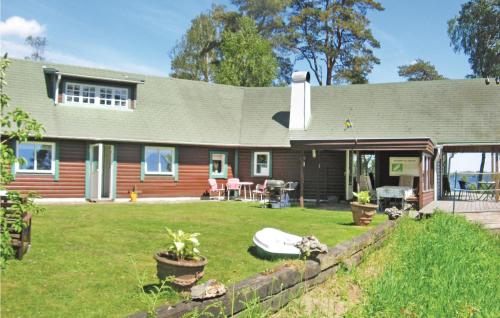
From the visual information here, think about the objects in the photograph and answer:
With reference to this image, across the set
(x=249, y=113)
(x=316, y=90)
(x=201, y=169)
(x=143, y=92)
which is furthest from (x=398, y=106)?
(x=143, y=92)

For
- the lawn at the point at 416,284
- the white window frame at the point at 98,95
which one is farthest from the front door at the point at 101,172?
the lawn at the point at 416,284

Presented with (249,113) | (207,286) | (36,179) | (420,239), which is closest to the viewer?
(207,286)

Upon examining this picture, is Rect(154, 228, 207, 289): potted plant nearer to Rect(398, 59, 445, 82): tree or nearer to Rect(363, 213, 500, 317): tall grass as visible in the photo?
Rect(363, 213, 500, 317): tall grass

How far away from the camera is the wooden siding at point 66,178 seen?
1730 cm

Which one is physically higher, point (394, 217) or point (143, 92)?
point (143, 92)

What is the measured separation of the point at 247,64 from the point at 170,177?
58.3 ft

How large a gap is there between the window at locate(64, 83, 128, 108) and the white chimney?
25.4 feet

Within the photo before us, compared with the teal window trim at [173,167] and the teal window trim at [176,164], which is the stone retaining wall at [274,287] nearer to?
the teal window trim at [173,167]

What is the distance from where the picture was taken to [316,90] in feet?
78.6

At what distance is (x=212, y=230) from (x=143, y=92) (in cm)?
1262

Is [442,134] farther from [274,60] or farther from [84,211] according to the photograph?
[274,60]

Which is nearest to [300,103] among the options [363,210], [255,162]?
[255,162]

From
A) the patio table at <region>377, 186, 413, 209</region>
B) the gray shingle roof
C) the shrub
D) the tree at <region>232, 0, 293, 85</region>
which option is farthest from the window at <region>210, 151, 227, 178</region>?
the tree at <region>232, 0, 293, 85</region>

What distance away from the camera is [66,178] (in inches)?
703
